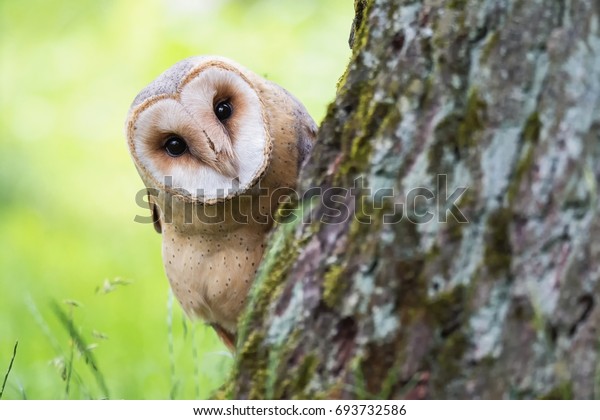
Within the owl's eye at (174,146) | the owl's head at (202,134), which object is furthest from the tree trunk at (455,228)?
the owl's eye at (174,146)

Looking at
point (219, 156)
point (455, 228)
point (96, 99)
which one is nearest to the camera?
point (455, 228)

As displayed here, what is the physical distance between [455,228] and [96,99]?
14.5 feet

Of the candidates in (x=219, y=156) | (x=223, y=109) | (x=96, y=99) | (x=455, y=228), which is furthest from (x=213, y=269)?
(x=96, y=99)

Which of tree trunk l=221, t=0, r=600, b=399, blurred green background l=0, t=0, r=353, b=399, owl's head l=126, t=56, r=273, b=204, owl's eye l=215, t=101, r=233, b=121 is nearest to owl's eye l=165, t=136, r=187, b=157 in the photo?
owl's head l=126, t=56, r=273, b=204

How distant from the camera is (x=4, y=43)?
588 centimetres

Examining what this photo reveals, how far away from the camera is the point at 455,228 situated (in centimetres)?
138

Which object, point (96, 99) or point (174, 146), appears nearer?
point (174, 146)

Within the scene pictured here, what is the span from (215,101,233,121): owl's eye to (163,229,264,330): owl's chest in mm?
316

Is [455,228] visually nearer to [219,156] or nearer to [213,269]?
[219,156]

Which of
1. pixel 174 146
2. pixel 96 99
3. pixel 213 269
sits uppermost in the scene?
pixel 174 146

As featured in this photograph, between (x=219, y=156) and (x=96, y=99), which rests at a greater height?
(x=219, y=156)

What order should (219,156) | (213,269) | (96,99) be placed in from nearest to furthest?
(219,156)
(213,269)
(96,99)

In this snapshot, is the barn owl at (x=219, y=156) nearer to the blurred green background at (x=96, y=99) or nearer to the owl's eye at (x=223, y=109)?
the owl's eye at (x=223, y=109)

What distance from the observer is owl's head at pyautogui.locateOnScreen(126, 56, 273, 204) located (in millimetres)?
2133
